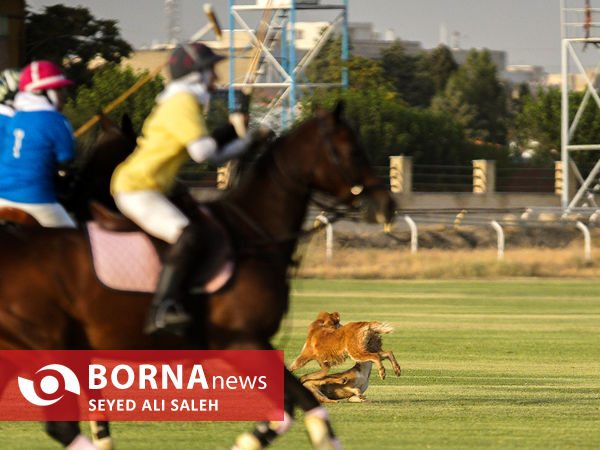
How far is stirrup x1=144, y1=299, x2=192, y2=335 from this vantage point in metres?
8.78

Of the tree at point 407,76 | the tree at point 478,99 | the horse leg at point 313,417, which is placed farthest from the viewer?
the tree at point 407,76

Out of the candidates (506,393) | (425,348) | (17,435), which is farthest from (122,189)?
(425,348)

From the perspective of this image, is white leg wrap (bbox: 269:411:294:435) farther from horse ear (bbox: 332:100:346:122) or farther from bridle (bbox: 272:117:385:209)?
horse ear (bbox: 332:100:346:122)

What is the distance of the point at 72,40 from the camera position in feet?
176

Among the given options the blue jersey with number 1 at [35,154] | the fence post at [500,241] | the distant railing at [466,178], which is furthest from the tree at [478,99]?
the blue jersey with number 1 at [35,154]

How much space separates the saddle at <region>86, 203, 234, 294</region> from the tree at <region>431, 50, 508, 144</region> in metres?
93.2

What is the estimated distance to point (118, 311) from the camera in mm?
9023

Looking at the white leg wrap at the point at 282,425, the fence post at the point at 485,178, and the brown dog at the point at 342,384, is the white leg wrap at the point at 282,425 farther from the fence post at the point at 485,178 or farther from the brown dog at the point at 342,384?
the fence post at the point at 485,178

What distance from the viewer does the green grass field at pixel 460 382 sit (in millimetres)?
10938

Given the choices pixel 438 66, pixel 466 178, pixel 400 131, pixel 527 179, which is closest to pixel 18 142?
pixel 466 178

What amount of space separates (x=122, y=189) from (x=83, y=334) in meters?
0.94

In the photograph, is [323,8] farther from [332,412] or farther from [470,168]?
[332,412]

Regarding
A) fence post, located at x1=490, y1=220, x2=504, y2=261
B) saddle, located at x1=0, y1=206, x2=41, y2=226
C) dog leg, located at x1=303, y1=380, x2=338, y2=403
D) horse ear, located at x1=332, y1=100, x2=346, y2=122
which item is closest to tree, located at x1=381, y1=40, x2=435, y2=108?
fence post, located at x1=490, y1=220, x2=504, y2=261

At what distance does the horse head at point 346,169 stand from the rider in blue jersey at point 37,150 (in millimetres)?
1764
